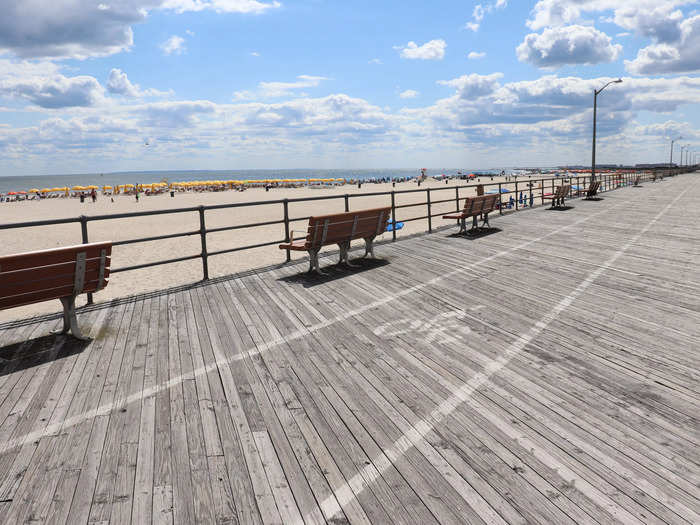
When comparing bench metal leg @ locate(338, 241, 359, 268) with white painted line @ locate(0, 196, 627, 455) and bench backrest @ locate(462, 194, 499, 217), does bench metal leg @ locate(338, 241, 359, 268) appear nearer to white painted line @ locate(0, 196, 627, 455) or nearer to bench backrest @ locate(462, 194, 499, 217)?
white painted line @ locate(0, 196, 627, 455)

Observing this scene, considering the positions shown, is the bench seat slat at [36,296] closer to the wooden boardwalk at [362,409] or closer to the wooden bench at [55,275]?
the wooden bench at [55,275]

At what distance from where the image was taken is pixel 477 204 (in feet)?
35.1

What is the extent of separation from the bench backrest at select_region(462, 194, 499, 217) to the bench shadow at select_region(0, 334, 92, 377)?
8332 mm

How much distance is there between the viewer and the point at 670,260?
25.3ft

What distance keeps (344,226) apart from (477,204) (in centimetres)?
481

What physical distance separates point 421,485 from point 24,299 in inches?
161

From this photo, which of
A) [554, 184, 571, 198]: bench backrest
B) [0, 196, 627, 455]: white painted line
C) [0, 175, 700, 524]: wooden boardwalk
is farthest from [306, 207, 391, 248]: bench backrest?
[554, 184, 571, 198]: bench backrest

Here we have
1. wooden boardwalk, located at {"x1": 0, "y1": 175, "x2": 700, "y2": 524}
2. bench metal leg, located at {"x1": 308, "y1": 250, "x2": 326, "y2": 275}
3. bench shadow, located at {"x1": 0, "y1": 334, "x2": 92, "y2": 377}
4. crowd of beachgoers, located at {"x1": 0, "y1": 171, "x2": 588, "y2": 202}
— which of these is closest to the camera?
wooden boardwalk, located at {"x1": 0, "y1": 175, "x2": 700, "y2": 524}

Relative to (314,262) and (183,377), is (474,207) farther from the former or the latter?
(183,377)

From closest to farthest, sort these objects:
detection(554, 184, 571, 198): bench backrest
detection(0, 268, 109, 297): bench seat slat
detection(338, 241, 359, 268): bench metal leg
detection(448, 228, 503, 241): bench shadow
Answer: detection(0, 268, 109, 297): bench seat slat → detection(338, 241, 359, 268): bench metal leg → detection(448, 228, 503, 241): bench shadow → detection(554, 184, 571, 198): bench backrest

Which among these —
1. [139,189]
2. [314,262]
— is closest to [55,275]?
[314,262]

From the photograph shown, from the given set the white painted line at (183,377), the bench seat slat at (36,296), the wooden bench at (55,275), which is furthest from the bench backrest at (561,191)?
the bench seat slat at (36,296)

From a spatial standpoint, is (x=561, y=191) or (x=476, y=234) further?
(x=561, y=191)

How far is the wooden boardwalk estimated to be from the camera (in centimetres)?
225
